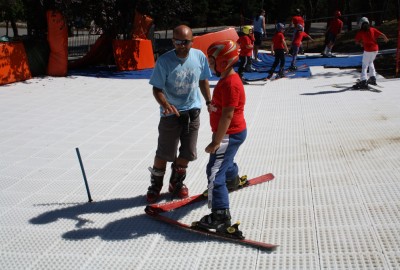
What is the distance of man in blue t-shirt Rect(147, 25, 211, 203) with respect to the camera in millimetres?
4395

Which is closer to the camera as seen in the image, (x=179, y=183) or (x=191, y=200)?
(x=191, y=200)

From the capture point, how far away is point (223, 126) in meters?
3.70

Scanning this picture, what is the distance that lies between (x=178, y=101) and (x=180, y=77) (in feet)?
0.87

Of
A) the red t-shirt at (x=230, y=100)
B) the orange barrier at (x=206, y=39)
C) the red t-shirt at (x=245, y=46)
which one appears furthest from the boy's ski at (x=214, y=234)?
the orange barrier at (x=206, y=39)

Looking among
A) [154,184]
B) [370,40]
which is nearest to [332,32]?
[370,40]

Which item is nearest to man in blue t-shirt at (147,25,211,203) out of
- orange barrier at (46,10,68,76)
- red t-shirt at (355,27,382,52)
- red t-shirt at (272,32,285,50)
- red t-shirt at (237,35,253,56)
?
red t-shirt at (355,27,382,52)

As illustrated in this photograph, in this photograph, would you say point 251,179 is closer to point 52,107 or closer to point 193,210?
point 193,210

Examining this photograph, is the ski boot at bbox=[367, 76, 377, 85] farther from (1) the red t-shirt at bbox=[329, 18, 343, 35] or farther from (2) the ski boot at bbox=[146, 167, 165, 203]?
(2) the ski boot at bbox=[146, 167, 165, 203]

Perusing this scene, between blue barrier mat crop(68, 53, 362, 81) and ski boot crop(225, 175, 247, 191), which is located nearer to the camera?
ski boot crop(225, 175, 247, 191)

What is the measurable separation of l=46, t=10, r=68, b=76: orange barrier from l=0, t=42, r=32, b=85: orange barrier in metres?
1.09

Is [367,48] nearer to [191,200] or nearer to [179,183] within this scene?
[179,183]

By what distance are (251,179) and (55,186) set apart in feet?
7.75

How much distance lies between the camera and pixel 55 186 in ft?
18.2

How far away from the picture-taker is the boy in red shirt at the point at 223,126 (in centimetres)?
372
